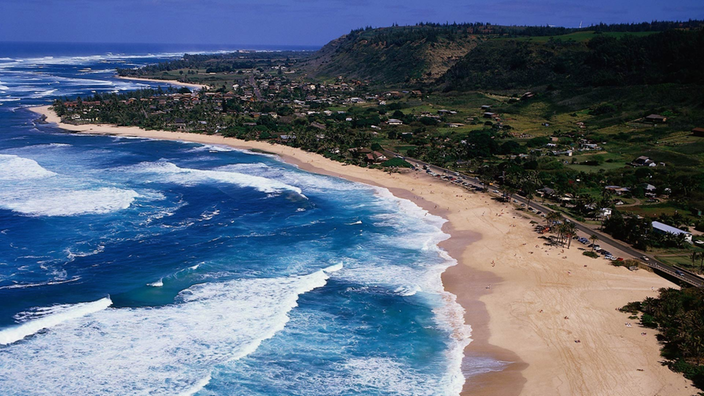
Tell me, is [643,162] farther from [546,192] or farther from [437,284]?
[437,284]

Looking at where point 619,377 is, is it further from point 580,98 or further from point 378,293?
point 580,98

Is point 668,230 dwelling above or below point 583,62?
below

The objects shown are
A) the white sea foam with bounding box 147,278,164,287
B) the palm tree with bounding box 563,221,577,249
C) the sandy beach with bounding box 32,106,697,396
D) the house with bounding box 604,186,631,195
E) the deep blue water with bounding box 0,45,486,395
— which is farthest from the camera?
the house with bounding box 604,186,631,195

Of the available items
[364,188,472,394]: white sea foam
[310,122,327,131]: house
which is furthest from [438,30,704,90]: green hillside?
[364,188,472,394]: white sea foam

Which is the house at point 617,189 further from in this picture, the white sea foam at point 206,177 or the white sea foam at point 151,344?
the white sea foam at point 151,344

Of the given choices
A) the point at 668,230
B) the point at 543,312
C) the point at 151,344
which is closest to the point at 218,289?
the point at 151,344

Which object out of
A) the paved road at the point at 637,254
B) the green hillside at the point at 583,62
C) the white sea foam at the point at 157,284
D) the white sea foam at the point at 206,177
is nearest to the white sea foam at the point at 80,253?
the white sea foam at the point at 157,284

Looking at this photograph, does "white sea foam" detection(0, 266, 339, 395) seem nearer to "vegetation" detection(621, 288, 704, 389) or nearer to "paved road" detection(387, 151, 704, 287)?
"vegetation" detection(621, 288, 704, 389)
